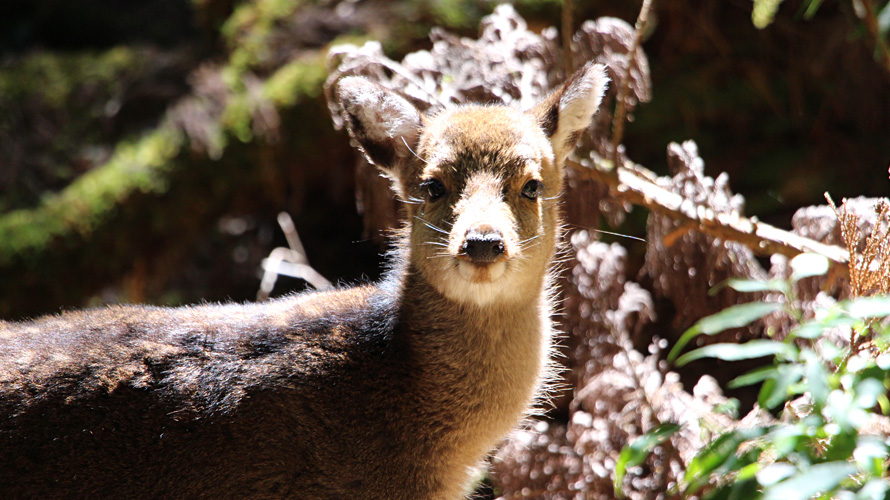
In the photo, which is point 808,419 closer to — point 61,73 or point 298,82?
point 298,82

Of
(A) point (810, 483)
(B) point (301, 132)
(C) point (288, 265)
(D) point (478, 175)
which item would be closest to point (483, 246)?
(D) point (478, 175)

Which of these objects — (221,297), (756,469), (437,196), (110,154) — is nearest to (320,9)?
(110,154)

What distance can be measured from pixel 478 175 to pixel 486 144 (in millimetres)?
201

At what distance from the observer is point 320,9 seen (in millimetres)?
8594

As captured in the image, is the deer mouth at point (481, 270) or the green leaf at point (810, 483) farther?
the deer mouth at point (481, 270)

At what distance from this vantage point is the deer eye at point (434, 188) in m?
4.14

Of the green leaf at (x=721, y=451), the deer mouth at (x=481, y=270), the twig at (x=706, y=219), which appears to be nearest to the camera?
the green leaf at (x=721, y=451)

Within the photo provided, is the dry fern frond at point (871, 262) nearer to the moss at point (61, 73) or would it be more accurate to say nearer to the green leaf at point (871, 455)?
the green leaf at point (871, 455)

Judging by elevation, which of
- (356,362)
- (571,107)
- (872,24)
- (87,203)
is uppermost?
(872,24)

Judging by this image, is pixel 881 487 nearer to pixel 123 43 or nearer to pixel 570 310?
pixel 570 310

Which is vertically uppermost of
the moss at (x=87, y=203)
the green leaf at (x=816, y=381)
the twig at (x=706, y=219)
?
the green leaf at (x=816, y=381)

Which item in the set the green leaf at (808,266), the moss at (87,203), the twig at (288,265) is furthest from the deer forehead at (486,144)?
the moss at (87,203)

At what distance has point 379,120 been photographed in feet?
14.7

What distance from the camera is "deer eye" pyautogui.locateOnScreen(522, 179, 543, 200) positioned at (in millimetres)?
4152
